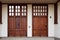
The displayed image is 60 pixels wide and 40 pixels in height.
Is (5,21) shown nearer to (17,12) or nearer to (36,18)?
(17,12)

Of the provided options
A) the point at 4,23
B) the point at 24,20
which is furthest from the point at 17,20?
the point at 4,23

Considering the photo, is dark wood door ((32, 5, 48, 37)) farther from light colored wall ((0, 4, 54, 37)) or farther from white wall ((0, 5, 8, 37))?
white wall ((0, 5, 8, 37))

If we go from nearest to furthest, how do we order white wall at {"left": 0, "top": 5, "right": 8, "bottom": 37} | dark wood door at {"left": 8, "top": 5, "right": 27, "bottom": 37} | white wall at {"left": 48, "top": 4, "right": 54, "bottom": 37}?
1. white wall at {"left": 0, "top": 5, "right": 8, "bottom": 37}
2. white wall at {"left": 48, "top": 4, "right": 54, "bottom": 37}
3. dark wood door at {"left": 8, "top": 5, "right": 27, "bottom": 37}

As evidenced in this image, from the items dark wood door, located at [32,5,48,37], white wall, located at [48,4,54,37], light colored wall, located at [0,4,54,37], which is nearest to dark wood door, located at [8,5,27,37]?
light colored wall, located at [0,4,54,37]

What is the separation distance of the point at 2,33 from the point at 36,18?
10.1ft

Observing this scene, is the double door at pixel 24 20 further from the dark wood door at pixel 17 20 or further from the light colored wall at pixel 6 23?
the light colored wall at pixel 6 23

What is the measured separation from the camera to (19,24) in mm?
12898

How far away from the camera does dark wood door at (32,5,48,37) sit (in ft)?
42.3

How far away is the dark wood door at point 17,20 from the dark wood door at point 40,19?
0.84 m

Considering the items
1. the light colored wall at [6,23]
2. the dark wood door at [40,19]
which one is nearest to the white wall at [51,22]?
the light colored wall at [6,23]

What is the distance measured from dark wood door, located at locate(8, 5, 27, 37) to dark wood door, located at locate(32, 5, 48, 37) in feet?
2.75

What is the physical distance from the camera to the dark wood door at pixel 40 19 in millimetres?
12883

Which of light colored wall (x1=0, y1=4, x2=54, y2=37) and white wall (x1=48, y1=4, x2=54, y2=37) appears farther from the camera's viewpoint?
white wall (x1=48, y1=4, x2=54, y2=37)

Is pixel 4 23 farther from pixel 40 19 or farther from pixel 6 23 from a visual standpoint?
pixel 40 19
